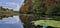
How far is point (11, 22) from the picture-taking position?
1.65 metres

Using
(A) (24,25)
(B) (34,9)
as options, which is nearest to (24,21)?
(A) (24,25)

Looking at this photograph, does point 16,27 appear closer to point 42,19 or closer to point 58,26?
point 42,19

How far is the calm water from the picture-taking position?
164 centimetres

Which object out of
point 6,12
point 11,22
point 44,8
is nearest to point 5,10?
point 6,12

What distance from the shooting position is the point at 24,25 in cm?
166

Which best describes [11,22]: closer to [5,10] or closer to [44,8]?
[5,10]

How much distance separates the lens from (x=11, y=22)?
1.65 m

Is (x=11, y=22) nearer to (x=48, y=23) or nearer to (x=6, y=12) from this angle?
(x=6, y=12)

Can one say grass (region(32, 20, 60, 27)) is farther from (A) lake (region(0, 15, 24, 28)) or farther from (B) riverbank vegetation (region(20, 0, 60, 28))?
(A) lake (region(0, 15, 24, 28))

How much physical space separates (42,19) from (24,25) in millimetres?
194

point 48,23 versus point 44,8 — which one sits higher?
A: point 44,8

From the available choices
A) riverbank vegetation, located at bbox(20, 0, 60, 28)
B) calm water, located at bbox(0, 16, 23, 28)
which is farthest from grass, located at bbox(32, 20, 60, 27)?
calm water, located at bbox(0, 16, 23, 28)

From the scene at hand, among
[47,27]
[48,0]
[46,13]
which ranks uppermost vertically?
[48,0]

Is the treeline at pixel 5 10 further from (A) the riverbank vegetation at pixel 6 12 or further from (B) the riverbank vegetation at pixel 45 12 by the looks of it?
(B) the riverbank vegetation at pixel 45 12
